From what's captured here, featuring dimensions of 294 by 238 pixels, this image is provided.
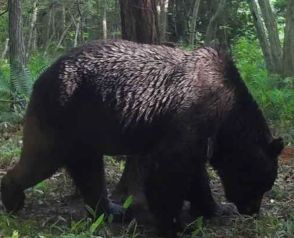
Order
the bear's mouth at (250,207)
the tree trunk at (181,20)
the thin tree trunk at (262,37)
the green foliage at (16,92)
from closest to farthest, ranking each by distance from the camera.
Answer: the bear's mouth at (250,207), the green foliage at (16,92), the thin tree trunk at (262,37), the tree trunk at (181,20)

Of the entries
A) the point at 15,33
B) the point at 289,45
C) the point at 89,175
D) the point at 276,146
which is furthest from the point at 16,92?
the point at 276,146

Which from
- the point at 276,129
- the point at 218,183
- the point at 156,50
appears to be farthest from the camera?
the point at 276,129

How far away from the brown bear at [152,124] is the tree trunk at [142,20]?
92 cm

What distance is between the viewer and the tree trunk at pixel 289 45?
42.5ft

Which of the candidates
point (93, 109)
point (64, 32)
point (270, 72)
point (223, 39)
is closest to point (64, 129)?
point (93, 109)

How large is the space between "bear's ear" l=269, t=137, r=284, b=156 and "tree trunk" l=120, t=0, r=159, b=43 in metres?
1.87

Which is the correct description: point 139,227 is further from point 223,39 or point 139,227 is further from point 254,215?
point 223,39

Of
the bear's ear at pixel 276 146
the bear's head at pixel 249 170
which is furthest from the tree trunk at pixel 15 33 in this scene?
the bear's ear at pixel 276 146

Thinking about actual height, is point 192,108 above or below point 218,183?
above

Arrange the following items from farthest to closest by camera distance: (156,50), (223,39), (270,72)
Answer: (223,39)
(270,72)
(156,50)

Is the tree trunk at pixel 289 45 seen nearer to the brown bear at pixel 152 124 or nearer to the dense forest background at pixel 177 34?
the dense forest background at pixel 177 34

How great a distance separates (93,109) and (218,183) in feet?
7.67

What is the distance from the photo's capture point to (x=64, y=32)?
26.4 metres

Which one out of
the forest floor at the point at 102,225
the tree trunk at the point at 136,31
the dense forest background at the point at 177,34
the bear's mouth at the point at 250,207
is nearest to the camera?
the forest floor at the point at 102,225
